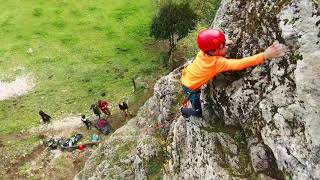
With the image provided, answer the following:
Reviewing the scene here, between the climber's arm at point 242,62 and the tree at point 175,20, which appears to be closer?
the climber's arm at point 242,62

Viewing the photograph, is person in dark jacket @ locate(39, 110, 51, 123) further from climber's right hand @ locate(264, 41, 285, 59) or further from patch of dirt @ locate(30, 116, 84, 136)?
climber's right hand @ locate(264, 41, 285, 59)

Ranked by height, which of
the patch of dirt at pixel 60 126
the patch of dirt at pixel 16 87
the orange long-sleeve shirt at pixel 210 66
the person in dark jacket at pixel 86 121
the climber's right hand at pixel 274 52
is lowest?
the patch of dirt at pixel 16 87

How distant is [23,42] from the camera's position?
50438 mm

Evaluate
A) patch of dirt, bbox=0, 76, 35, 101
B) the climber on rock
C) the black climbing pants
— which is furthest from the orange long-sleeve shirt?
patch of dirt, bbox=0, 76, 35, 101

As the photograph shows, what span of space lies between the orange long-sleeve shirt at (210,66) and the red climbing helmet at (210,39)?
426mm

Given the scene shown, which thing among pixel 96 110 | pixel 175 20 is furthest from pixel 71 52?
pixel 96 110

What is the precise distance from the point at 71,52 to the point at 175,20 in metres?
11.5

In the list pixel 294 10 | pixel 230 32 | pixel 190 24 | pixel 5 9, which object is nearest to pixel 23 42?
pixel 5 9

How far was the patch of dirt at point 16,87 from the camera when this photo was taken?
141 ft

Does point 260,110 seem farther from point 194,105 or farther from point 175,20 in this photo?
point 175,20

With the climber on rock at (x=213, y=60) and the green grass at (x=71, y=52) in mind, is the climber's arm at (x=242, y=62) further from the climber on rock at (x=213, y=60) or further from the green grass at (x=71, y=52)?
the green grass at (x=71, y=52)

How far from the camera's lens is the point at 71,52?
49125 millimetres

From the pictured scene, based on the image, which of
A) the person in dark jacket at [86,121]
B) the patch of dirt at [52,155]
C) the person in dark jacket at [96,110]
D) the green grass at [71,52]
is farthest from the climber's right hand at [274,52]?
the green grass at [71,52]

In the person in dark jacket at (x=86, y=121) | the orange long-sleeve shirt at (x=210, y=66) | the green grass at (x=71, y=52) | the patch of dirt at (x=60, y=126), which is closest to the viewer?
the orange long-sleeve shirt at (x=210, y=66)
